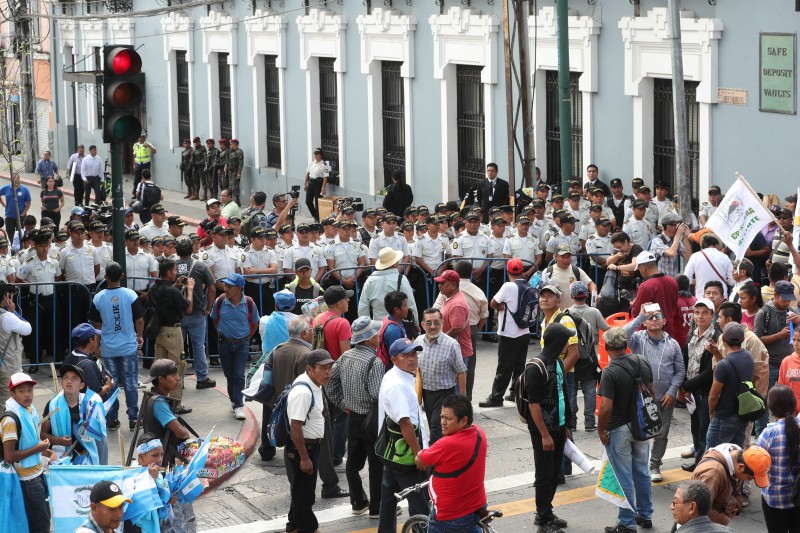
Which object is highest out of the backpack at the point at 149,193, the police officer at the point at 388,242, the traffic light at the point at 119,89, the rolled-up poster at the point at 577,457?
the traffic light at the point at 119,89

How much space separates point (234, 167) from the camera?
107 ft

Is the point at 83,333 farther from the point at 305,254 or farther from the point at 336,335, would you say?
the point at 305,254

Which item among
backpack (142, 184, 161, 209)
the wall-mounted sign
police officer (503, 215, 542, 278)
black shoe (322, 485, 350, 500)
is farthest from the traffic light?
backpack (142, 184, 161, 209)

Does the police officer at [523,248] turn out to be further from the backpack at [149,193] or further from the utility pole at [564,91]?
the backpack at [149,193]

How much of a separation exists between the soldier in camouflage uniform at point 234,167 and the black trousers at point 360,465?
2202 cm

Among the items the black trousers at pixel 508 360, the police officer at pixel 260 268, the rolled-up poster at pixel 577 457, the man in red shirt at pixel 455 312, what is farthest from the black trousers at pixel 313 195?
the rolled-up poster at pixel 577 457

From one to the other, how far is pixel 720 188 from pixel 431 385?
1008 centimetres

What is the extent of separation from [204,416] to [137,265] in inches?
112

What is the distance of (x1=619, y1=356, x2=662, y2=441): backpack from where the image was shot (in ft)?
33.4

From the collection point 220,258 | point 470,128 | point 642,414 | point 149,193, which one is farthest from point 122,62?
point 149,193

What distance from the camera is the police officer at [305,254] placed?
16.5 meters

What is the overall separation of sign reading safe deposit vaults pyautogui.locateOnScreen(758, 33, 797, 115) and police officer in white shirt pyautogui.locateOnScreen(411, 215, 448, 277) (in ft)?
17.6

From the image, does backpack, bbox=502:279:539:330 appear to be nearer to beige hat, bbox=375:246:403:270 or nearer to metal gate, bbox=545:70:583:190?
beige hat, bbox=375:246:403:270

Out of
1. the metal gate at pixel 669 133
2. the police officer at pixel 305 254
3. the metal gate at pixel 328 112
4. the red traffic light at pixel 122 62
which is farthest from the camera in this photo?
the metal gate at pixel 328 112
